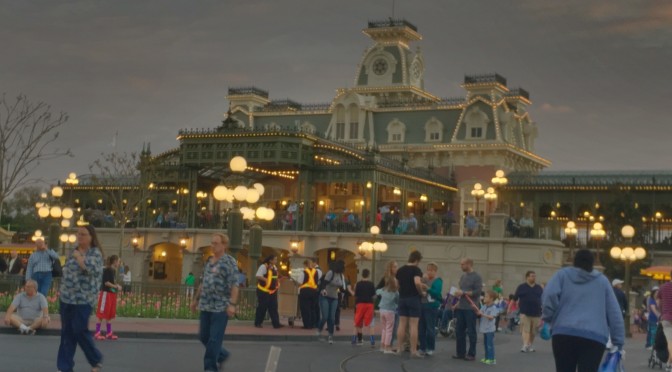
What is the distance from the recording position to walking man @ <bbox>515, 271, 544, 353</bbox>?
20016mm

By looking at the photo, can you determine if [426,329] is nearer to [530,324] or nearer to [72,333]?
[530,324]

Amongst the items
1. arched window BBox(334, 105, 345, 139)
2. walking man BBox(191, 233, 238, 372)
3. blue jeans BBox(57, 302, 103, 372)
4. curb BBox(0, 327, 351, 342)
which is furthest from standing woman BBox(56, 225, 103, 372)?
arched window BBox(334, 105, 345, 139)

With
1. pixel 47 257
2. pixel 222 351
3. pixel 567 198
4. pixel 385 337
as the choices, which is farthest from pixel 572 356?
pixel 567 198

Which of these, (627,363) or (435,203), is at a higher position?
(435,203)

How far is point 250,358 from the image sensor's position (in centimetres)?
1548

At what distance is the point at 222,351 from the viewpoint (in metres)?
12.8

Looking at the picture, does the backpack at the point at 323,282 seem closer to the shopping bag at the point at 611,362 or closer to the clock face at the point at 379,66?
the shopping bag at the point at 611,362

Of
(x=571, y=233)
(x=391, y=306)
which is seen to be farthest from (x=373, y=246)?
(x=391, y=306)

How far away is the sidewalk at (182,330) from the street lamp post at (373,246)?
13.4m

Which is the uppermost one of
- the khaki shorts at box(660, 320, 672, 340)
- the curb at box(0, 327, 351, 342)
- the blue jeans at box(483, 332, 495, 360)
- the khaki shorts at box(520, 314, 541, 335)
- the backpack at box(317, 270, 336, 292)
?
the backpack at box(317, 270, 336, 292)

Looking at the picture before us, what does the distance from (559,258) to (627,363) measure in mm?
21884

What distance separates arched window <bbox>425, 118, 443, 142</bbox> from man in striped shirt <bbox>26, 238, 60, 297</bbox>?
38406mm

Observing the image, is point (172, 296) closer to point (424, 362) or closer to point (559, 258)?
point (424, 362)

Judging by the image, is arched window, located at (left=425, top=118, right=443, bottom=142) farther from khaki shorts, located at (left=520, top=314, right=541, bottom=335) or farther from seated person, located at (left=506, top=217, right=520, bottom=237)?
khaki shorts, located at (left=520, top=314, right=541, bottom=335)
